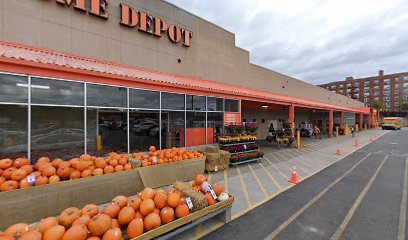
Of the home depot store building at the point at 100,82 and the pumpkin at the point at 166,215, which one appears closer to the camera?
the pumpkin at the point at 166,215

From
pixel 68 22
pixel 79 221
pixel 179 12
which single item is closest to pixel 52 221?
pixel 79 221

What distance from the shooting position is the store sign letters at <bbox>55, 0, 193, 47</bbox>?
10.0 meters

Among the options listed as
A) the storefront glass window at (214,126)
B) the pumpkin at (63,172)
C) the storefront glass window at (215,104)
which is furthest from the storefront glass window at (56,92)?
the storefront glass window at (214,126)

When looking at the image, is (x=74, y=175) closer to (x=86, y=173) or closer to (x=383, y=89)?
(x=86, y=173)

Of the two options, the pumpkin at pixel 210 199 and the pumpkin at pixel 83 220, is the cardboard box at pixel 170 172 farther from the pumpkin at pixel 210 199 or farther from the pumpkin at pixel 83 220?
the pumpkin at pixel 83 220

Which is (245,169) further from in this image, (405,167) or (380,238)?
(405,167)

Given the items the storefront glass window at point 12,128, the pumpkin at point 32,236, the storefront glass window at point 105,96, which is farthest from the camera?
the storefront glass window at point 12,128

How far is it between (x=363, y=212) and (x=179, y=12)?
15838 mm

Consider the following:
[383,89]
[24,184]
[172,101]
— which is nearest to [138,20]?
[172,101]

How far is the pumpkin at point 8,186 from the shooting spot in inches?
161

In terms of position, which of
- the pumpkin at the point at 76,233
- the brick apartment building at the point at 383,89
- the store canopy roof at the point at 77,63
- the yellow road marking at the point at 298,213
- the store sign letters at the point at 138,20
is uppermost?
the brick apartment building at the point at 383,89

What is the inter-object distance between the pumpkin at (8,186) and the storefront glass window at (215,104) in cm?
895

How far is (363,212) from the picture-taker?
5.02m

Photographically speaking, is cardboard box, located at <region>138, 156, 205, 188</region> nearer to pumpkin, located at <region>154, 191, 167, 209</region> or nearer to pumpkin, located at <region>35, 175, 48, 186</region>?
pumpkin, located at <region>35, 175, 48, 186</region>
